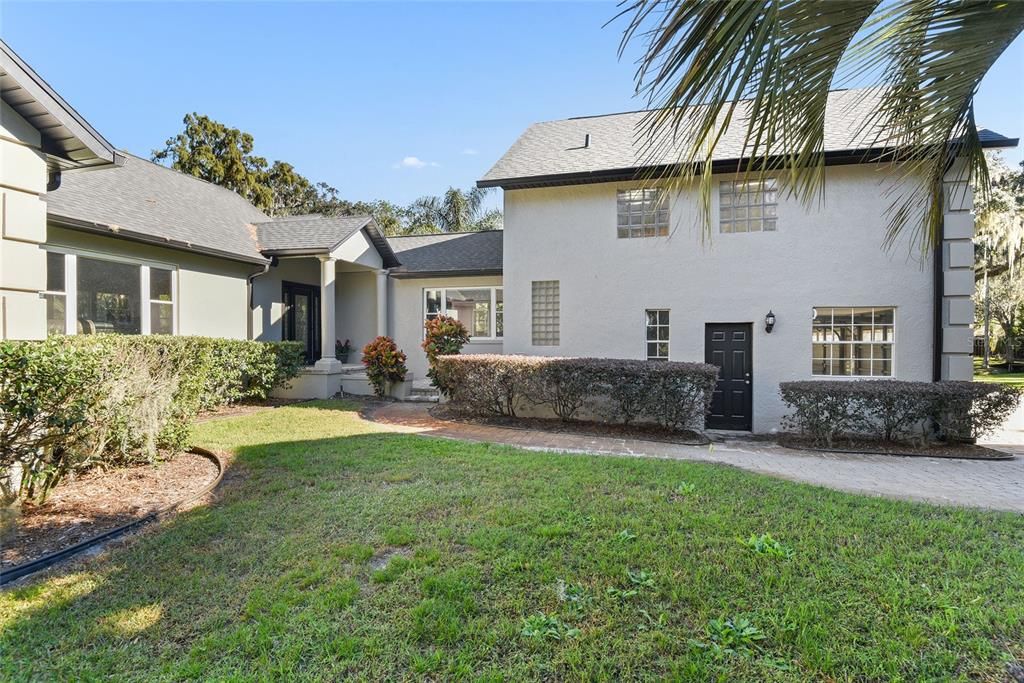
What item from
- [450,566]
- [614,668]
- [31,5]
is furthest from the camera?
[31,5]

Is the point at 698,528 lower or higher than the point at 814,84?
lower

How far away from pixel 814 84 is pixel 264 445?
25.5 feet

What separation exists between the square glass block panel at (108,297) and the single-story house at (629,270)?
0.09ft

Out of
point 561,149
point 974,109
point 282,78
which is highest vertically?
point 282,78

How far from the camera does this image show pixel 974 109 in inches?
117

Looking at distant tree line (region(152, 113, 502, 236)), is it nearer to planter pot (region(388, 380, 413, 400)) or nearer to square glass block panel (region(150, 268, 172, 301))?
planter pot (region(388, 380, 413, 400))

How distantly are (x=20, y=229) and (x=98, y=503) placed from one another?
9.78 feet

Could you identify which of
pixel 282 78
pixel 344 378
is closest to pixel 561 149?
pixel 282 78

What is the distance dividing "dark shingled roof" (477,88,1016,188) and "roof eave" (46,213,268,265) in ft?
21.2

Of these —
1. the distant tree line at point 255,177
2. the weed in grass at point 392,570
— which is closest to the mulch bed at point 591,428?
the weed in grass at point 392,570

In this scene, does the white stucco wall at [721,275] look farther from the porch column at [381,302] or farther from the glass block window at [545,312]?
the porch column at [381,302]

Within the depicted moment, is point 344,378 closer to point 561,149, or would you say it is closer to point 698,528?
point 561,149

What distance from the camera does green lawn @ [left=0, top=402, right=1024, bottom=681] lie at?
2518mm

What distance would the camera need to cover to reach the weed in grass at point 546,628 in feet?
8.77
